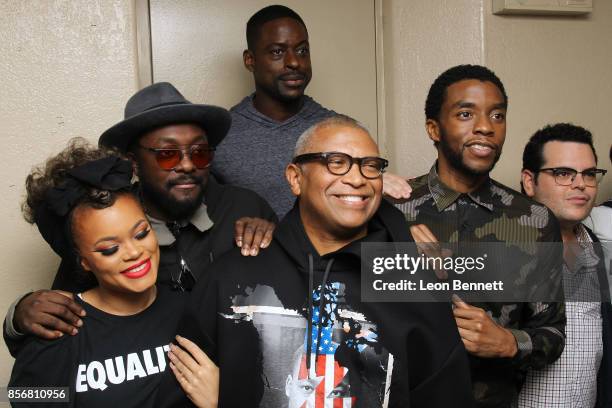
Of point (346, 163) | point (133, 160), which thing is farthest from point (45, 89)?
point (346, 163)

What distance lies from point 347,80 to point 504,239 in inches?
74.5

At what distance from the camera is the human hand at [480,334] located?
221cm

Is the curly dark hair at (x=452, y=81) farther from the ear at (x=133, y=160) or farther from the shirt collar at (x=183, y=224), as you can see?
the ear at (x=133, y=160)

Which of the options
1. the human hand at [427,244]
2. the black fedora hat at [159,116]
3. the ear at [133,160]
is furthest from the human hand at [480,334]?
the ear at [133,160]

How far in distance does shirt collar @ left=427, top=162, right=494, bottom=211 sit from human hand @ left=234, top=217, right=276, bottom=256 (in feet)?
2.25

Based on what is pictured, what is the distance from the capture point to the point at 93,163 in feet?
7.32

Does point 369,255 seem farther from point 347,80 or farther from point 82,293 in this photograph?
point 347,80

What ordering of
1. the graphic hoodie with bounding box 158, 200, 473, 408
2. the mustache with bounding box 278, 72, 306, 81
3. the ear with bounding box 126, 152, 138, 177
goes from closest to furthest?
the graphic hoodie with bounding box 158, 200, 473, 408, the ear with bounding box 126, 152, 138, 177, the mustache with bounding box 278, 72, 306, 81

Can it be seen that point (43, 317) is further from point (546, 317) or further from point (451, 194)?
point (546, 317)

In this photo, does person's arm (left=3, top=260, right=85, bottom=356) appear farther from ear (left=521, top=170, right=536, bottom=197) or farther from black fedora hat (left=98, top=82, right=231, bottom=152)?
ear (left=521, top=170, right=536, bottom=197)

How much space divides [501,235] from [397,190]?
424 mm

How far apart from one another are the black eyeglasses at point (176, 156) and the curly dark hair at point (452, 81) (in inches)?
37.9

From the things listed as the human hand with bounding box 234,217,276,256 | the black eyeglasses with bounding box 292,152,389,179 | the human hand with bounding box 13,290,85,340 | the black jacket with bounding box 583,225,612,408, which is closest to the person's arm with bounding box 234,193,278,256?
the human hand with bounding box 234,217,276,256

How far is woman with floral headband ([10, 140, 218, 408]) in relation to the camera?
211 centimetres
